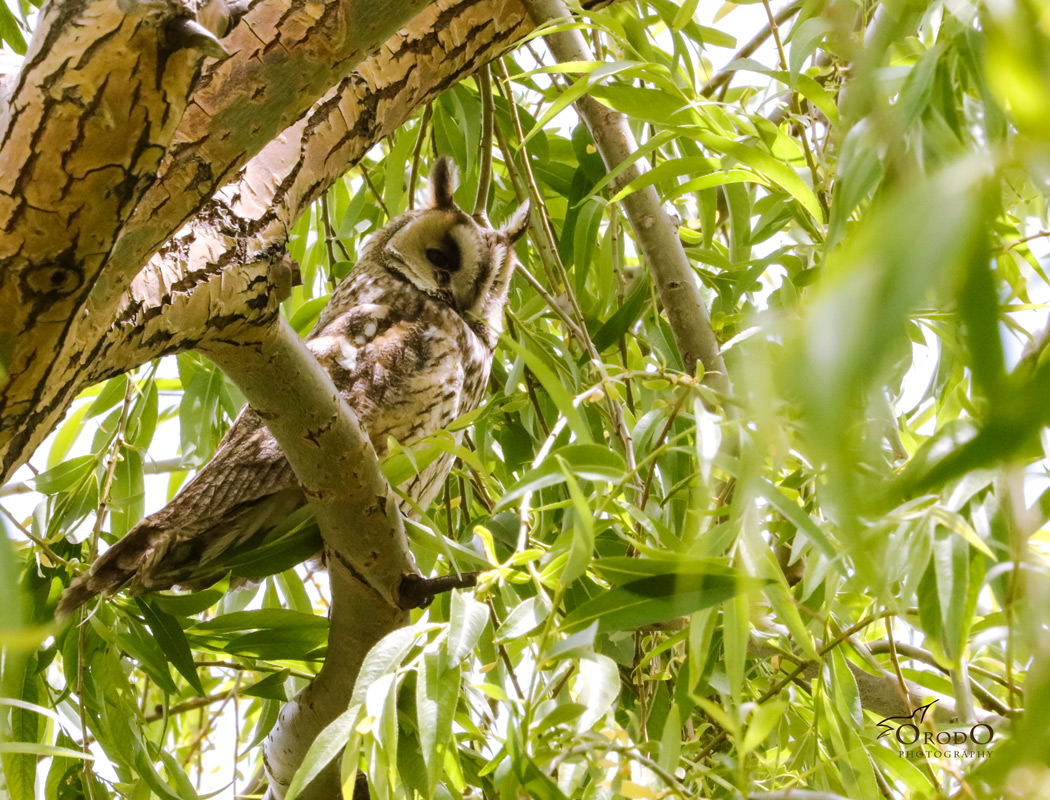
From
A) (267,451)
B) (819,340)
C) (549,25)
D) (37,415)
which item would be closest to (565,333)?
(267,451)

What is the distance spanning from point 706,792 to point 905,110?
2.14 feet

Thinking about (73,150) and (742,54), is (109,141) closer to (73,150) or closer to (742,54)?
(73,150)

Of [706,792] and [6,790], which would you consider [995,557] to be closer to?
[706,792]

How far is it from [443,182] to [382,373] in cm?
50

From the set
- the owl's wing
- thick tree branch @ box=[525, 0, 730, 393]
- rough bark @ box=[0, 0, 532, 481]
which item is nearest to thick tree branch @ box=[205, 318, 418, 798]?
rough bark @ box=[0, 0, 532, 481]

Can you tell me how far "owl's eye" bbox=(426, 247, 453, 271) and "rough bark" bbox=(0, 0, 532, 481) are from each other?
0.56 meters

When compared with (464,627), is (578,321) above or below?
above

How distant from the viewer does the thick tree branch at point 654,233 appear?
3.70 feet

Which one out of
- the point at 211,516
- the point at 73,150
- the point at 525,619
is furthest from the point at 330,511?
the point at 73,150

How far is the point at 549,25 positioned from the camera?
2.96 ft

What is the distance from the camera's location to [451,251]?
169 centimetres

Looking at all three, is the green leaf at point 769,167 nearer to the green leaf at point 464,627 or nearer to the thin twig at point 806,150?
the thin twig at point 806,150

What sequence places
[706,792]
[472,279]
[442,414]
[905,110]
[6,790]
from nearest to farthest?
[905,110] < [706,792] < [6,790] < [442,414] < [472,279]

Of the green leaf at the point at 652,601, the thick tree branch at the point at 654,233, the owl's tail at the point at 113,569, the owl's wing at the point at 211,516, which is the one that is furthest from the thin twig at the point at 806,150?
the owl's tail at the point at 113,569
